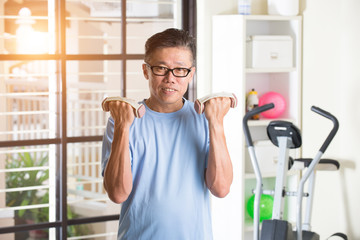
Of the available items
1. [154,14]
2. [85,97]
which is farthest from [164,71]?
[85,97]

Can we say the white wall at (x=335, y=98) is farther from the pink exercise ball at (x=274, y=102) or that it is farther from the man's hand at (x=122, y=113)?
the man's hand at (x=122, y=113)

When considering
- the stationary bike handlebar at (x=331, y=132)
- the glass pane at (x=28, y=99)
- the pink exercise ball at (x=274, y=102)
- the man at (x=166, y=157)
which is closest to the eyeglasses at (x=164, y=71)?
the man at (x=166, y=157)

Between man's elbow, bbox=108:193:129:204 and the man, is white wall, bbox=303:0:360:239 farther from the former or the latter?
man's elbow, bbox=108:193:129:204

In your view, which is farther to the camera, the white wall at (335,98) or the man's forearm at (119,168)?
the white wall at (335,98)

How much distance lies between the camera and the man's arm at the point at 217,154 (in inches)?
57.3

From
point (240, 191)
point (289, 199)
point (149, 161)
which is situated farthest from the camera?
point (289, 199)

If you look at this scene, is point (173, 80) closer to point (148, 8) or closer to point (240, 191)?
point (240, 191)

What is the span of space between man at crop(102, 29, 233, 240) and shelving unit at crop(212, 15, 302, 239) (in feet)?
5.30

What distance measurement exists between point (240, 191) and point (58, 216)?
1083 mm

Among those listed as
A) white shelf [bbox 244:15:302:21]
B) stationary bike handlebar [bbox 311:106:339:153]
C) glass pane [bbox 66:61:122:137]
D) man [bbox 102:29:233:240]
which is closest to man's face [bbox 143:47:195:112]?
man [bbox 102:29:233:240]

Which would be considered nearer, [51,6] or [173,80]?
[173,80]

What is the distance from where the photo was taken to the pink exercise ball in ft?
10.6

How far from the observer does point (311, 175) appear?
2.87 meters

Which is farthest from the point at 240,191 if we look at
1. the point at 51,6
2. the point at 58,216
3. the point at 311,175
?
the point at 51,6
